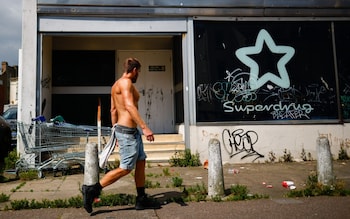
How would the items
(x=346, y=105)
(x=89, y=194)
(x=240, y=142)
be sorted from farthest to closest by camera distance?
(x=346, y=105), (x=240, y=142), (x=89, y=194)

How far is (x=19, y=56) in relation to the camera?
8.24 meters

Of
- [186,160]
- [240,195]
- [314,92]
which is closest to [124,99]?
[240,195]

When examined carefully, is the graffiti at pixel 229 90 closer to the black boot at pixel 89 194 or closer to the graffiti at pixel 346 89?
the graffiti at pixel 346 89

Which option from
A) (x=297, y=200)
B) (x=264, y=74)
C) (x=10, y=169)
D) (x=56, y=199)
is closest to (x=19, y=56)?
(x=10, y=169)

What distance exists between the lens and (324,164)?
555cm

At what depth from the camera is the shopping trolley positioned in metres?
7.19

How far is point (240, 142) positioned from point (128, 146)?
4.76m

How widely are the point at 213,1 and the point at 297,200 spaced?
229 inches

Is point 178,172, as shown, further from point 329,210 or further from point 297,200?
point 329,210

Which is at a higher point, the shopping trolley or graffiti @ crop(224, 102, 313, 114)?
graffiti @ crop(224, 102, 313, 114)

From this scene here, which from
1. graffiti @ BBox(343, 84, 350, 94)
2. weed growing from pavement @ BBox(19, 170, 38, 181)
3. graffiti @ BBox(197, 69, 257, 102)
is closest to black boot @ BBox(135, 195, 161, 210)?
weed growing from pavement @ BBox(19, 170, 38, 181)

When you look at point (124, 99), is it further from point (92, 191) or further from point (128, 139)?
point (92, 191)

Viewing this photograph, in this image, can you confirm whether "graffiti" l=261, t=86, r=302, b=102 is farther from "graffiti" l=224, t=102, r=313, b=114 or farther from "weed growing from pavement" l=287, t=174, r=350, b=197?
"weed growing from pavement" l=287, t=174, r=350, b=197

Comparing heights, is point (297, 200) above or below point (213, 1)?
below
